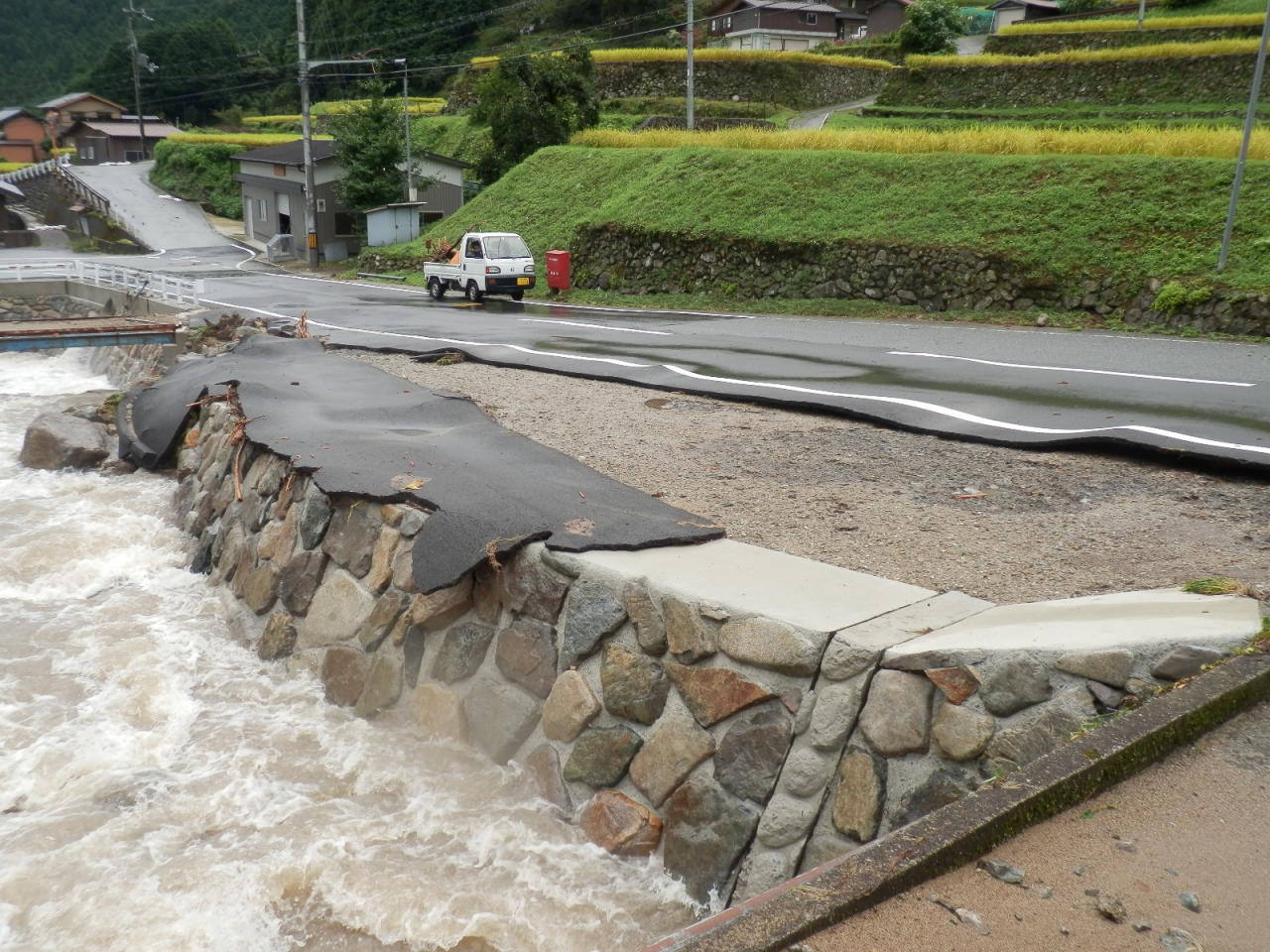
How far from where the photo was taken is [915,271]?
62.0 ft

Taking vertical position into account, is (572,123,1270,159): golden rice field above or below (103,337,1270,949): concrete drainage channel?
above

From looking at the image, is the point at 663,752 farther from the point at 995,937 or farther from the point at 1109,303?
the point at 1109,303

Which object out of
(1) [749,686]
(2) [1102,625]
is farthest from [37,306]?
(2) [1102,625]

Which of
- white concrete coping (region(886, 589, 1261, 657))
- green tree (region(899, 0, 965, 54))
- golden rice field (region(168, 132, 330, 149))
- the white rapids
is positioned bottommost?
the white rapids

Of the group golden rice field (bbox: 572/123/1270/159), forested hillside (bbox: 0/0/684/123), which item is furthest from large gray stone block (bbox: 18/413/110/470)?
forested hillside (bbox: 0/0/684/123)

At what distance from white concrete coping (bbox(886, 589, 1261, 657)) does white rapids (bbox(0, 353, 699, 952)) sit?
1.77 metres

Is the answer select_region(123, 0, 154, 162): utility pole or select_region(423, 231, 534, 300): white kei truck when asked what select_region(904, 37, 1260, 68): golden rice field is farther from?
select_region(123, 0, 154, 162): utility pole

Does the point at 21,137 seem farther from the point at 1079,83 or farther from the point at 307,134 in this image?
the point at 1079,83

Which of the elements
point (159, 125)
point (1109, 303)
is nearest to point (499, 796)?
point (1109, 303)

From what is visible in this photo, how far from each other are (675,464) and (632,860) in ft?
11.9

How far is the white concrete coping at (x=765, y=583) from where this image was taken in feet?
15.4

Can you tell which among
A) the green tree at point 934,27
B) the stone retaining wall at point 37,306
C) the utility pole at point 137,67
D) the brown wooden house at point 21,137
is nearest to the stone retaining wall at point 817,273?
the stone retaining wall at point 37,306

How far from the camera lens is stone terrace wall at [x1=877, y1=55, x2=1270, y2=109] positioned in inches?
1357

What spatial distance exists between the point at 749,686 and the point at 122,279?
23762 millimetres
